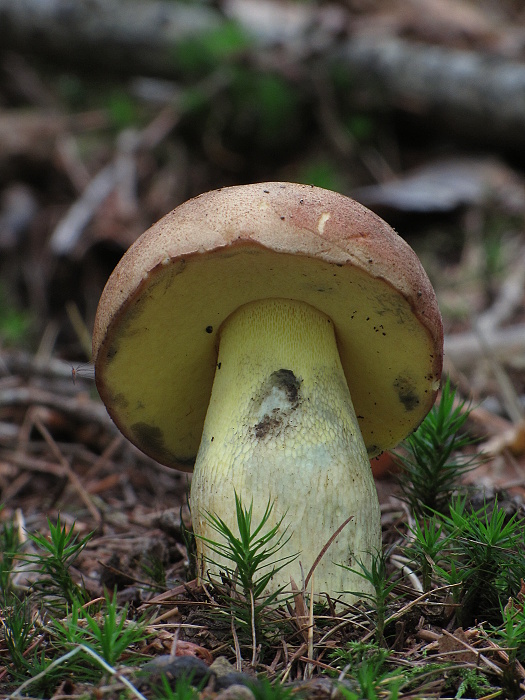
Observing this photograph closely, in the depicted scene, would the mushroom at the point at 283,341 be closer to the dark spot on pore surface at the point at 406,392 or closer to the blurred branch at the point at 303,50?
the dark spot on pore surface at the point at 406,392

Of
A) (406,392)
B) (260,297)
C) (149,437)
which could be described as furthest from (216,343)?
(406,392)

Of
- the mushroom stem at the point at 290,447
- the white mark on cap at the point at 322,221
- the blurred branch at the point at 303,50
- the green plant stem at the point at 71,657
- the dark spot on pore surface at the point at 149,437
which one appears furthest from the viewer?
the blurred branch at the point at 303,50

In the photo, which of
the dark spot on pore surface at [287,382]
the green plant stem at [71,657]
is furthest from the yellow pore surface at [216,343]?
the green plant stem at [71,657]

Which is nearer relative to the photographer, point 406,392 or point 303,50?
point 406,392

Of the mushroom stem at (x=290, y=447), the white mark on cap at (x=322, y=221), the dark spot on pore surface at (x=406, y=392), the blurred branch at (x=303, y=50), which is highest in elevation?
the blurred branch at (x=303, y=50)

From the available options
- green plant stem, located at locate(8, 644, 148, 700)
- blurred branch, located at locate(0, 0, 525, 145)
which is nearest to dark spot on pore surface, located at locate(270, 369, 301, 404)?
green plant stem, located at locate(8, 644, 148, 700)

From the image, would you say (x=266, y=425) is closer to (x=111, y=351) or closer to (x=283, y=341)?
(x=283, y=341)

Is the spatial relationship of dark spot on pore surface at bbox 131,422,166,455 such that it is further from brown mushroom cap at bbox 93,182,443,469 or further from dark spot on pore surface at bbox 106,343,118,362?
dark spot on pore surface at bbox 106,343,118,362
